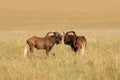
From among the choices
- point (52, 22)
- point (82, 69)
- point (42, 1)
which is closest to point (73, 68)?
point (82, 69)

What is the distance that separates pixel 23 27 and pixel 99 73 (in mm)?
53912

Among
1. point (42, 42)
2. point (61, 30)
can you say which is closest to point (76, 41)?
point (42, 42)

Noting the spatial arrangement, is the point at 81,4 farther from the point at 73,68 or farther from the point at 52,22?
the point at 73,68

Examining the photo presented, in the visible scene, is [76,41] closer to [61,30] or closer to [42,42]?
[42,42]

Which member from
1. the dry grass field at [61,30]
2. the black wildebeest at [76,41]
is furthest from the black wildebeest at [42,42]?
the dry grass field at [61,30]

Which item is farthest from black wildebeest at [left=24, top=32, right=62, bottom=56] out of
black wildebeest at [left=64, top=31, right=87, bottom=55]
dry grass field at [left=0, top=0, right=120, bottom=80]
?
dry grass field at [left=0, top=0, right=120, bottom=80]

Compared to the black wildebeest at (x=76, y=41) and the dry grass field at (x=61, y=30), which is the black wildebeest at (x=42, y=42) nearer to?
the black wildebeest at (x=76, y=41)

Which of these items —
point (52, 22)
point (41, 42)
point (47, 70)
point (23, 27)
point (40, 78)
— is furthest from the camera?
point (52, 22)

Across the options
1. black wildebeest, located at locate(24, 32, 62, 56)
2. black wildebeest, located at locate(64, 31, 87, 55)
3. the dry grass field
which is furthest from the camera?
black wildebeest, located at locate(24, 32, 62, 56)

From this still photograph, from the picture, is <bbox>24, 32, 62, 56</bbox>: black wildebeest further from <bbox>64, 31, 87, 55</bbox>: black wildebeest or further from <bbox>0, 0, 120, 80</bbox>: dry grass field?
<bbox>0, 0, 120, 80</bbox>: dry grass field

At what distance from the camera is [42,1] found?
93.5 m

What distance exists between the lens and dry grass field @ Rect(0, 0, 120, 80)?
8.37 meters

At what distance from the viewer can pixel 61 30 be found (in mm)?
49531

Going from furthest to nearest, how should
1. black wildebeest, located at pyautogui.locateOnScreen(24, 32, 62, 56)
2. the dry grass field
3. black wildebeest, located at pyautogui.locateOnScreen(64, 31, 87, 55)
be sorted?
1. black wildebeest, located at pyautogui.locateOnScreen(24, 32, 62, 56)
2. black wildebeest, located at pyautogui.locateOnScreen(64, 31, 87, 55)
3. the dry grass field
